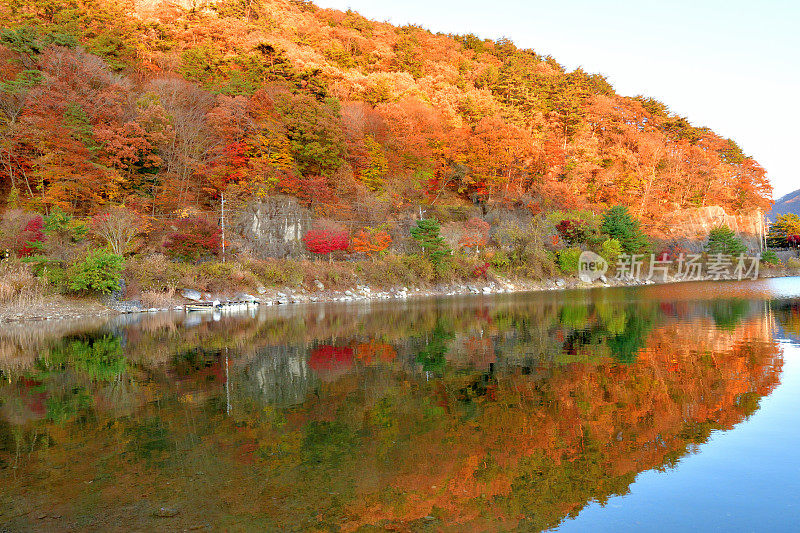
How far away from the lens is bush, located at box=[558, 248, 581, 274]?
39031 millimetres

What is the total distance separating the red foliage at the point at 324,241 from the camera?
3053 cm

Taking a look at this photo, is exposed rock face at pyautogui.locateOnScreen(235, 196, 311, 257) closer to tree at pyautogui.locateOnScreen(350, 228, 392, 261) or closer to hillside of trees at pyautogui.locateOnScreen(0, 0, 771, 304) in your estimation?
hillside of trees at pyautogui.locateOnScreen(0, 0, 771, 304)

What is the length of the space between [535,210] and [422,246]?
15092mm

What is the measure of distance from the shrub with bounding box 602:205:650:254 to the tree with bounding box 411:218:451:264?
58.4 ft

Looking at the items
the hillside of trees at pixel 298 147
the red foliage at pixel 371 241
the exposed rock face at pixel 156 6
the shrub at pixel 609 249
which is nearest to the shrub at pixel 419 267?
the hillside of trees at pixel 298 147

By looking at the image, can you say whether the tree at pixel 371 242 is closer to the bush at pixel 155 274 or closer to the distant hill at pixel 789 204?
the bush at pixel 155 274

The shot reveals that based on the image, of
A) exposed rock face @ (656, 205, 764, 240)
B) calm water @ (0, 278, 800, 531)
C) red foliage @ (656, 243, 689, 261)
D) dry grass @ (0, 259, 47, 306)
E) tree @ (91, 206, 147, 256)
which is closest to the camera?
calm water @ (0, 278, 800, 531)

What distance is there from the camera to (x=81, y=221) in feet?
83.5

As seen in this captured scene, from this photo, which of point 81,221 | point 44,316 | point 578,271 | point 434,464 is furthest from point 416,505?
point 578,271

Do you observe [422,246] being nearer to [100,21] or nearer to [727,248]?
[100,21]

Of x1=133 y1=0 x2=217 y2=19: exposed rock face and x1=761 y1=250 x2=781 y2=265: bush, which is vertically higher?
x1=133 y1=0 x2=217 y2=19: exposed rock face

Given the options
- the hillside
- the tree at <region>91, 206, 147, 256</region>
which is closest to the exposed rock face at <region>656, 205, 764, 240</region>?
the hillside

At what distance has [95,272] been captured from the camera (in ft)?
69.7

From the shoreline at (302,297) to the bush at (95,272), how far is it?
0.83 meters
